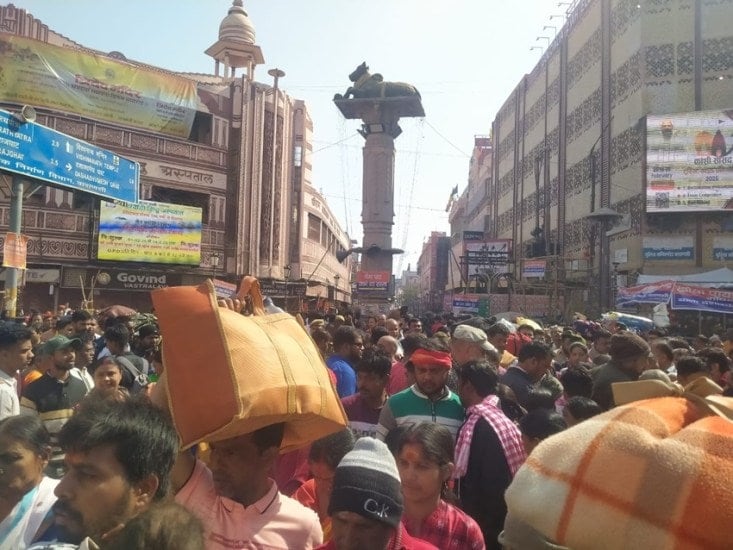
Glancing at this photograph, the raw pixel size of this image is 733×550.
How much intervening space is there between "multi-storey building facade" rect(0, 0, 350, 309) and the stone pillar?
431 inches

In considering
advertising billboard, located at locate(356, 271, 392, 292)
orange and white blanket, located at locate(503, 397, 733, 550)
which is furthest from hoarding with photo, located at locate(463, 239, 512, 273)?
orange and white blanket, located at locate(503, 397, 733, 550)

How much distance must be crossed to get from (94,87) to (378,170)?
14.3 metres

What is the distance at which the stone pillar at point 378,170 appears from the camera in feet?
54.4

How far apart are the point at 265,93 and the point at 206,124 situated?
3.28m

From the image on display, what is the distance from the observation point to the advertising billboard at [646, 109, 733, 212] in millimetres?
23672

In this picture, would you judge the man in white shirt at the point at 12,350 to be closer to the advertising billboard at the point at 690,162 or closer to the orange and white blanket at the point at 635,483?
the orange and white blanket at the point at 635,483

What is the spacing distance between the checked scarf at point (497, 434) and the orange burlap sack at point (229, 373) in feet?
4.19

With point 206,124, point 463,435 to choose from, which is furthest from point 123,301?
point 463,435

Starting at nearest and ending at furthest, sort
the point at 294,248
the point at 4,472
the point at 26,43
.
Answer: the point at 4,472
the point at 26,43
the point at 294,248

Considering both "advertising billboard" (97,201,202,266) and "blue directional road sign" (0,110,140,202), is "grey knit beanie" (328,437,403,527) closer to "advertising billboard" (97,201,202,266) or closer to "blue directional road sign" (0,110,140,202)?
"blue directional road sign" (0,110,140,202)

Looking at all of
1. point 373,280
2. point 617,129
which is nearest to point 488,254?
point 617,129

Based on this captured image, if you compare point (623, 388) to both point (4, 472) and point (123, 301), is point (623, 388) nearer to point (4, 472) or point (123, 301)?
point (4, 472)

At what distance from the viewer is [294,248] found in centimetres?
3306

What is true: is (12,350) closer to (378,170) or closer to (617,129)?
(378,170)
